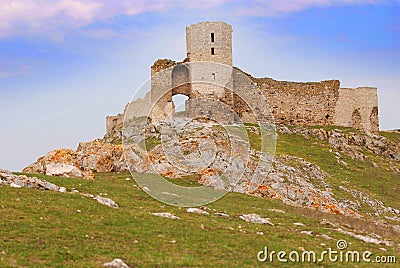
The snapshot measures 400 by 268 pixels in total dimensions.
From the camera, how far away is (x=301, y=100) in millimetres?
61031

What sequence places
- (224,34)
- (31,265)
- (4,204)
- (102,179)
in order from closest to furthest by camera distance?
(31,265), (4,204), (102,179), (224,34)

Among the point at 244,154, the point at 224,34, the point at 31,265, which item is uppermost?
the point at 224,34

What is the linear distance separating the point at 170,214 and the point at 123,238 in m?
4.24

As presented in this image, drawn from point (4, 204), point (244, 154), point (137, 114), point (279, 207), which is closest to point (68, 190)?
point (4, 204)

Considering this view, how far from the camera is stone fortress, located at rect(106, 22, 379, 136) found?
52.8 m

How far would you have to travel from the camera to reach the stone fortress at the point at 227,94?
173 feet

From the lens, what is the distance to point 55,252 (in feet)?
60.6

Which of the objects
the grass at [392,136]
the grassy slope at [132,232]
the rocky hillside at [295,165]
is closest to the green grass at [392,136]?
the grass at [392,136]

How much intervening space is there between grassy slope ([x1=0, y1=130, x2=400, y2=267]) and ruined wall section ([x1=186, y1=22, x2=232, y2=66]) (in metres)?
24.5

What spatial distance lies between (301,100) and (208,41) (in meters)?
12.7

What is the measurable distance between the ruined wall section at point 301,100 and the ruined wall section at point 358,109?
0.71 m

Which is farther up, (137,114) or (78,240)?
(137,114)

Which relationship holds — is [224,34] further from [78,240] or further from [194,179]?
[78,240]

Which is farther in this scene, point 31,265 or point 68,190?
point 68,190
